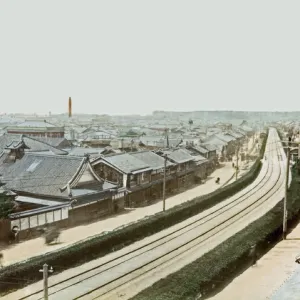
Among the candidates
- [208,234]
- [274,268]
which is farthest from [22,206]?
[274,268]

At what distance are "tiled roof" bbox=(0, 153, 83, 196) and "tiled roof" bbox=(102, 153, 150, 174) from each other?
7.27 meters

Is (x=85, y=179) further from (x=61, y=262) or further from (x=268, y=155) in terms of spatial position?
(x=268, y=155)

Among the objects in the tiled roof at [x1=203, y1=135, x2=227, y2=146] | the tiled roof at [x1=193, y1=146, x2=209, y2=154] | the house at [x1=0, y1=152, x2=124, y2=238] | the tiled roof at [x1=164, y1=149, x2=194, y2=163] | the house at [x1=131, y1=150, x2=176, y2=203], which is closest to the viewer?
the house at [x1=0, y1=152, x2=124, y2=238]

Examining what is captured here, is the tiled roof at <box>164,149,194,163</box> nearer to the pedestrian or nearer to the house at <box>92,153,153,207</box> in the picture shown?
the house at <box>92,153,153,207</box>

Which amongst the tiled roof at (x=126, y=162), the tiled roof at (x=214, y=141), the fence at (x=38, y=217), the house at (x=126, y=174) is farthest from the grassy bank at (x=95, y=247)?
the tiled roof at (x=214, y=141)

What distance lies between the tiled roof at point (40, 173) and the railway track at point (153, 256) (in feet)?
31.1

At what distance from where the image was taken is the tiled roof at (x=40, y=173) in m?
34.4

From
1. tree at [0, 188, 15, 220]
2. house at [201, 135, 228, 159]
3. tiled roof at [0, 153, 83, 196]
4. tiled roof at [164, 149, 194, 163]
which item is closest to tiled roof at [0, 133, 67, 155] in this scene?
tiled roof at [164, 149, 194, 163]

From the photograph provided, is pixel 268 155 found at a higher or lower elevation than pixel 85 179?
lower

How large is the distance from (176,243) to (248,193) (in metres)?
23.5

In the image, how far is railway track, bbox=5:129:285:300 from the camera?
2080 centimetres

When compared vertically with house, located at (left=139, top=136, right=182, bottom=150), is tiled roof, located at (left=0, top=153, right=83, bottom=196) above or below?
above

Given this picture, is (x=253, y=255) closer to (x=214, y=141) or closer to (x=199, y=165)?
(x=199, y=165)

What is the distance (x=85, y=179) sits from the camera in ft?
120
